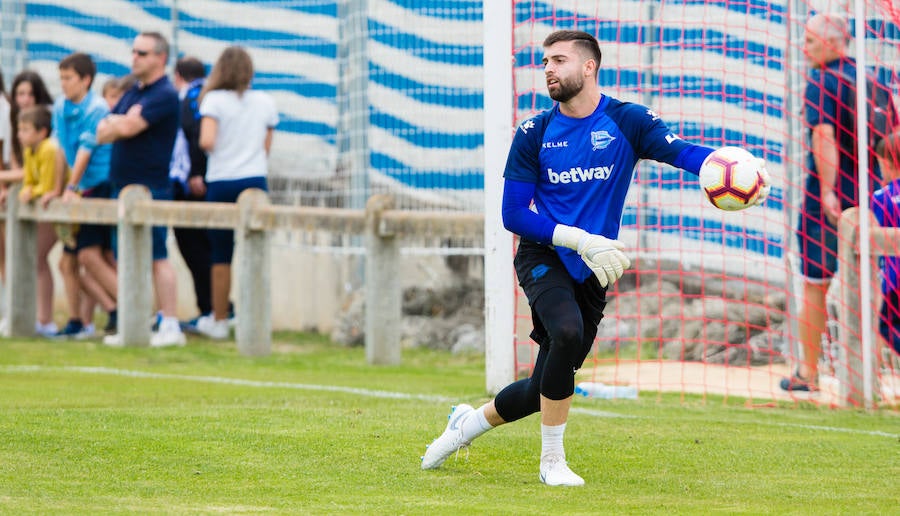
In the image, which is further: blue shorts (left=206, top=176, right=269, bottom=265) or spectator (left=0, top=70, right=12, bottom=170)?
spectator (left=0, top=70, right=12, bottom=170)

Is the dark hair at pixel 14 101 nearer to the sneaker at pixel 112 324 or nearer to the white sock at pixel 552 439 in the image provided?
the sneaker at pixel 112 324

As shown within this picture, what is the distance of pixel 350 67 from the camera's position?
563 inches

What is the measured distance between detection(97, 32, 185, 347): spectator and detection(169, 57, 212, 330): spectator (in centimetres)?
57

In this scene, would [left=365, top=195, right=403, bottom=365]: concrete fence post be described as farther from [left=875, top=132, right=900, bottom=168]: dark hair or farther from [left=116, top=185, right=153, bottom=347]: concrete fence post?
[left=875, top=132, right=900, bottom=168]: dark hair

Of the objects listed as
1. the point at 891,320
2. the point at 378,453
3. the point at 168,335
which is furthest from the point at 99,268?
the point at 378,453

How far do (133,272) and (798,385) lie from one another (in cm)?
551

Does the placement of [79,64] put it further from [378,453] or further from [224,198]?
[378,453]

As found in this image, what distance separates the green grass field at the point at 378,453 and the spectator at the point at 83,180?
311 cm

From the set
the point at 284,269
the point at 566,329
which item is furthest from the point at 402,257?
the point at 566,329

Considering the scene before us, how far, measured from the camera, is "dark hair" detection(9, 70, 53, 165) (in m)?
14.2

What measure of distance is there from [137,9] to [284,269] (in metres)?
3.40

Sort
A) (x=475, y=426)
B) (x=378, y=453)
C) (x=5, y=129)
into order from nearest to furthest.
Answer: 1. (x=475, y=426)
2. (x=378, y=453)
3. (x=5, y=129)

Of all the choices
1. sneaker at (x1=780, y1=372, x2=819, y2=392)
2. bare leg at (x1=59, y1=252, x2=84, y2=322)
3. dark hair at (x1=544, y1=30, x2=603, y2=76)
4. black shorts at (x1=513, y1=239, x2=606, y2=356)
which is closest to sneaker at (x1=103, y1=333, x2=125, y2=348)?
bare leg at (x1=59, y1=252, x2=84, y2=322)

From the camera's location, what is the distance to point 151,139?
13094 mm
